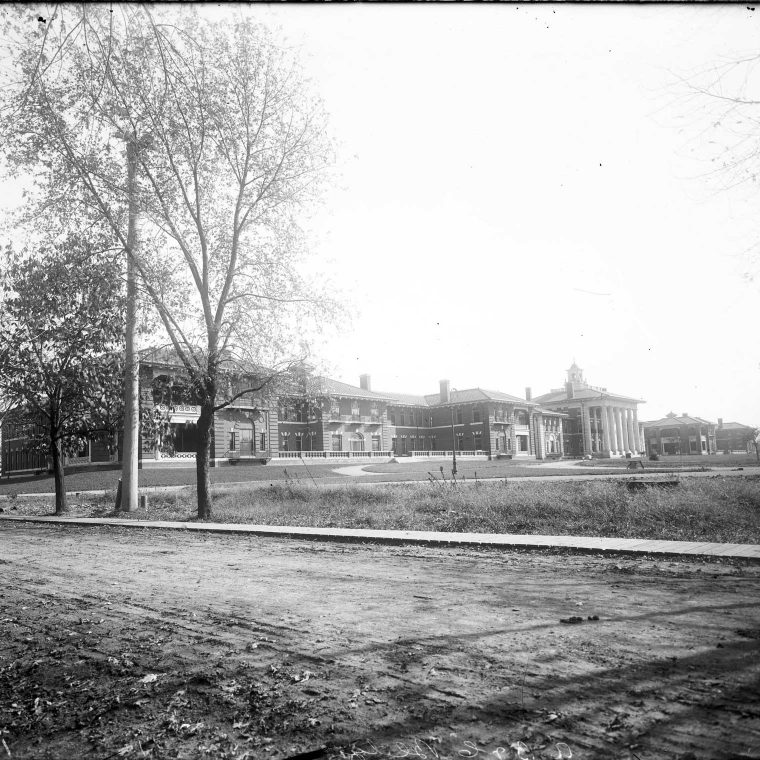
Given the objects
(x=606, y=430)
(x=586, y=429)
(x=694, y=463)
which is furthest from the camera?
(x=606, y=430)

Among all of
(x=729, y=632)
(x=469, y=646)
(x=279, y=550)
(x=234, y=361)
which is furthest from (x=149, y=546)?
(x=729, y=632)

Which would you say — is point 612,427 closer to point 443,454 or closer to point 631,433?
point 631,433

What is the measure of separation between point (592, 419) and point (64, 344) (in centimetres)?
10314

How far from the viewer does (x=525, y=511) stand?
50.2ft

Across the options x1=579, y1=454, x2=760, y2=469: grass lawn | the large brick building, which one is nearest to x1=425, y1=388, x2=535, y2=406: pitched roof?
the large brick building

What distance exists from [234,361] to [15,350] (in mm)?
8083

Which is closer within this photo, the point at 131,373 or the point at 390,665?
the point at 390,665

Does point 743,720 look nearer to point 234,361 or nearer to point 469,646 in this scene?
point 469,646

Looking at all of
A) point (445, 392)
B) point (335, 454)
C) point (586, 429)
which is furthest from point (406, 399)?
point (586, 429)

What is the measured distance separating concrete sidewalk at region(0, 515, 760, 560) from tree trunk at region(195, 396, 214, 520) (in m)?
1.78

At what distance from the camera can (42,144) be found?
57.6 ft

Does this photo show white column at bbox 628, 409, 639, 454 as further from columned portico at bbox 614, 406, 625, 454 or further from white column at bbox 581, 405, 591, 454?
white column at bbox 581, 405, 591, 454

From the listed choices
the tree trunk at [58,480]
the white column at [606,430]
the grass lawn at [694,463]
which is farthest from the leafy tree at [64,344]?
the white column at [606,430]

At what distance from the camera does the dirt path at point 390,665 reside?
11.7ft
